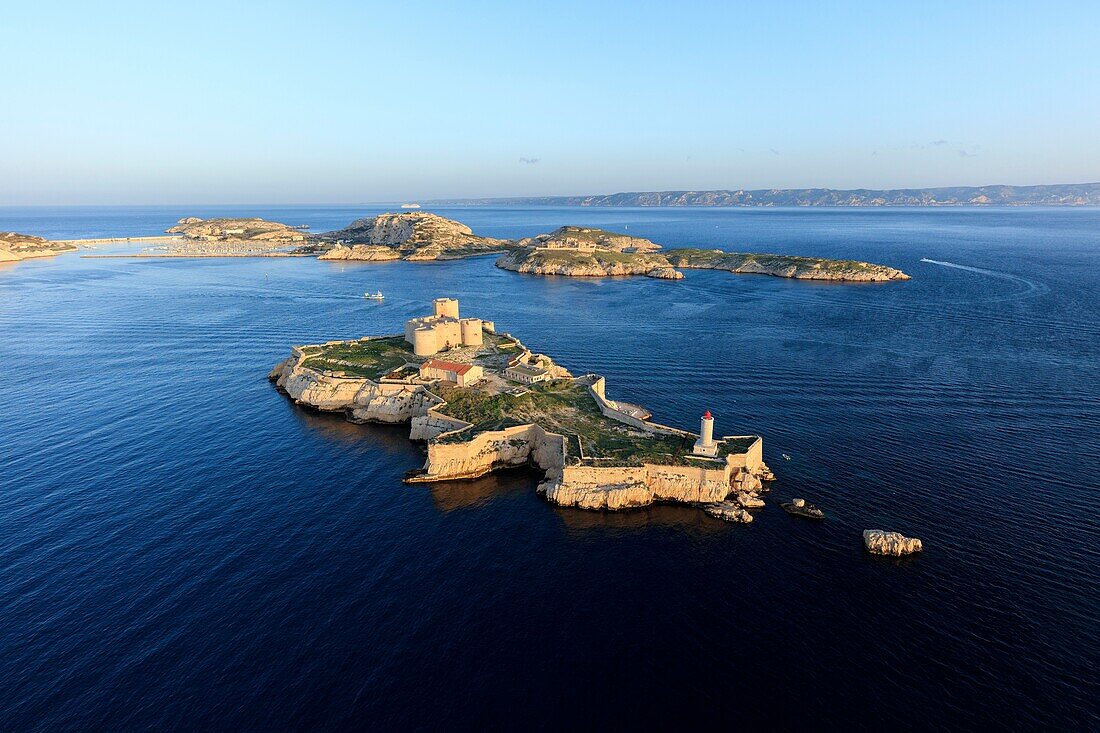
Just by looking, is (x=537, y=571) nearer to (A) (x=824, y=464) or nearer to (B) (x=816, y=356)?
(A) (x=824, y=464)

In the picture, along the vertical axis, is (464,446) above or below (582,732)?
above

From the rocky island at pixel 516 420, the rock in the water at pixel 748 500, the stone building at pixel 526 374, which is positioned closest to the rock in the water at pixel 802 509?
the rock in the water at pixel 748 500

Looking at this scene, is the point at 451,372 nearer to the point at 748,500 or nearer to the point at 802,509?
the point at 748,500

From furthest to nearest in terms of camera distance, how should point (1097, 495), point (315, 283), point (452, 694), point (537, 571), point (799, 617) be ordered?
point (315, 283)
point (1097, 495)
point (537, 571)
point (799, 617)
point (452, 694)

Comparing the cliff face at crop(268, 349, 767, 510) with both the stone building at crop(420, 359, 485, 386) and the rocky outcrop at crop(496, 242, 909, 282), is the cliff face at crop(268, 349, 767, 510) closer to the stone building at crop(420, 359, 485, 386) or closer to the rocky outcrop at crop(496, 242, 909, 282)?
the stone building at crop(420, 359, 485, 386)

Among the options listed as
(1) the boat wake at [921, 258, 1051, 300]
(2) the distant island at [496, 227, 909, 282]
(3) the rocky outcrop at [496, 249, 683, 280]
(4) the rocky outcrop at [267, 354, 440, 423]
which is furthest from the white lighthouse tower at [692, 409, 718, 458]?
(3) the rocky outcrop at [496, 249, 683, 280]

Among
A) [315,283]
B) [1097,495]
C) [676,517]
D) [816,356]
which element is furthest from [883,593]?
[315,283]

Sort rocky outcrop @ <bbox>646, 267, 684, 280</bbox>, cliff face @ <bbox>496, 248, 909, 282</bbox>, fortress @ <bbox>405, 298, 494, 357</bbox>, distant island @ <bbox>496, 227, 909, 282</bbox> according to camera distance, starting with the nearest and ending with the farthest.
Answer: fortress @ <bbox>405, 298, 494, 357</bbox>, distant island @ <bbox>496, 227, 909, 282</bbox>, cliff face @ <bbox>496, 248, 909, 282</bbox>, rocky outcrop @ <bbox>646, 267, 684, 280</bbox>
